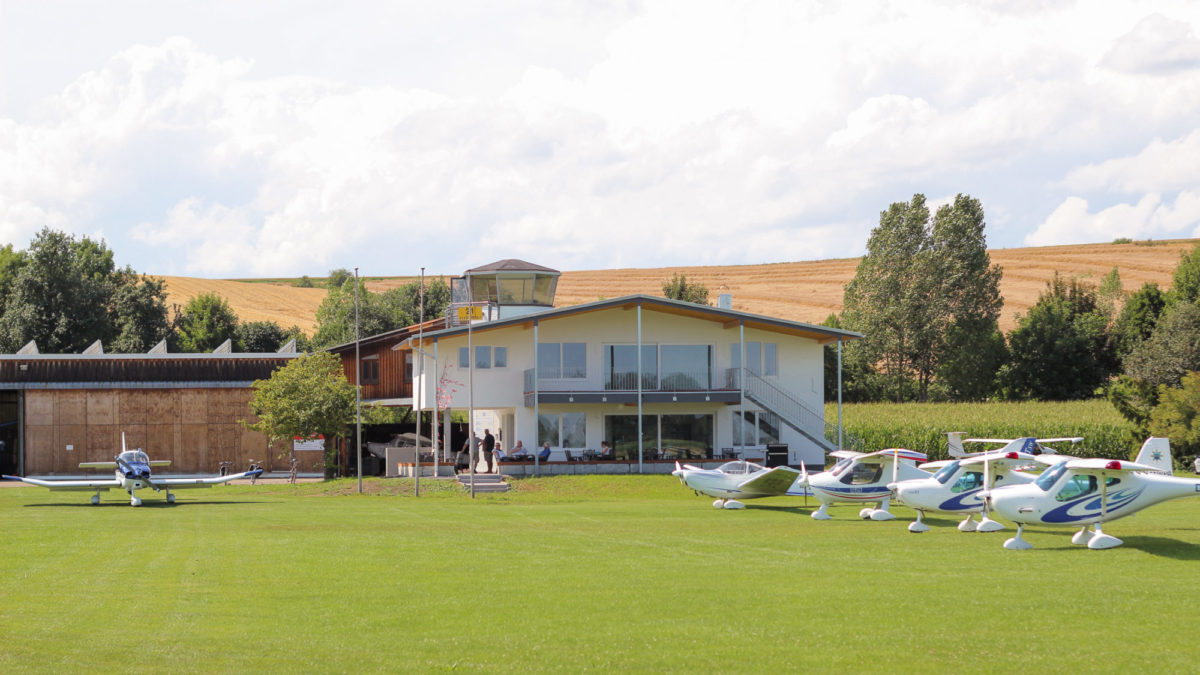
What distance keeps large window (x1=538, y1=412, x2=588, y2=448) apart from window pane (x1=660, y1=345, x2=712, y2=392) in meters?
3.80

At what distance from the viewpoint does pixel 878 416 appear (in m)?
57.0

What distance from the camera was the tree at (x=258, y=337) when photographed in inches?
3255

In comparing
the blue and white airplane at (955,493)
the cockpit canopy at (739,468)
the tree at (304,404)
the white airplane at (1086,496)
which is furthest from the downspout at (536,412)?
the white airplane at (1086,496)

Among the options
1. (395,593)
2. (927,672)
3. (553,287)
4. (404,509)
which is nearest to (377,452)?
(553,287)

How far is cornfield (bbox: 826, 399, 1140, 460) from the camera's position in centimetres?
4766

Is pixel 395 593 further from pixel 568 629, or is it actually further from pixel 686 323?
pixel 686 323

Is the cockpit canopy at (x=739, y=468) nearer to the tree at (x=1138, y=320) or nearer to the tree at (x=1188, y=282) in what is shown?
the tree at (x=1138, y=320)

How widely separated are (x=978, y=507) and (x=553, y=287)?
2897 centimetres

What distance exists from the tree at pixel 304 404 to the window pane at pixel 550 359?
7.58 metres

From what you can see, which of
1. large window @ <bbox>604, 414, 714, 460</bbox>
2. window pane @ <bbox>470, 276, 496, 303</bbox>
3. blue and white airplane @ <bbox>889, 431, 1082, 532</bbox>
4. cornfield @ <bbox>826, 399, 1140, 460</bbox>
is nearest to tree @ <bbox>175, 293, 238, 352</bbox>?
window pane @ <bbox>470, 276, 496, 303</bbox>

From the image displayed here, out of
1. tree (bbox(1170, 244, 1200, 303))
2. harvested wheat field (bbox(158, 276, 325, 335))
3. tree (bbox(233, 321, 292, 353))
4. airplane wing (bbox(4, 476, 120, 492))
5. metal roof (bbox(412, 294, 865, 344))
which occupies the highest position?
harvested wheat field (bbox(158, 276, 325, 335))

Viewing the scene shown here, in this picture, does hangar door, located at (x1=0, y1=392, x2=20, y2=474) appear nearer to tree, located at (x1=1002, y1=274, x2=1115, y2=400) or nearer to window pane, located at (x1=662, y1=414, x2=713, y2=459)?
window pane, located at (x1=662, y1=414, x2=713, y2=459)

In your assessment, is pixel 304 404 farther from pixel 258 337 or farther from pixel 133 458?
pixel 258 337

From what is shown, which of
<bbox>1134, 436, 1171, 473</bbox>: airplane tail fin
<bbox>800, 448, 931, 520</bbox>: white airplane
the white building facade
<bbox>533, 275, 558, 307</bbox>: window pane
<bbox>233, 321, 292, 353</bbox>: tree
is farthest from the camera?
<bbox>233, 321, 292, 353</bbox>: tree
